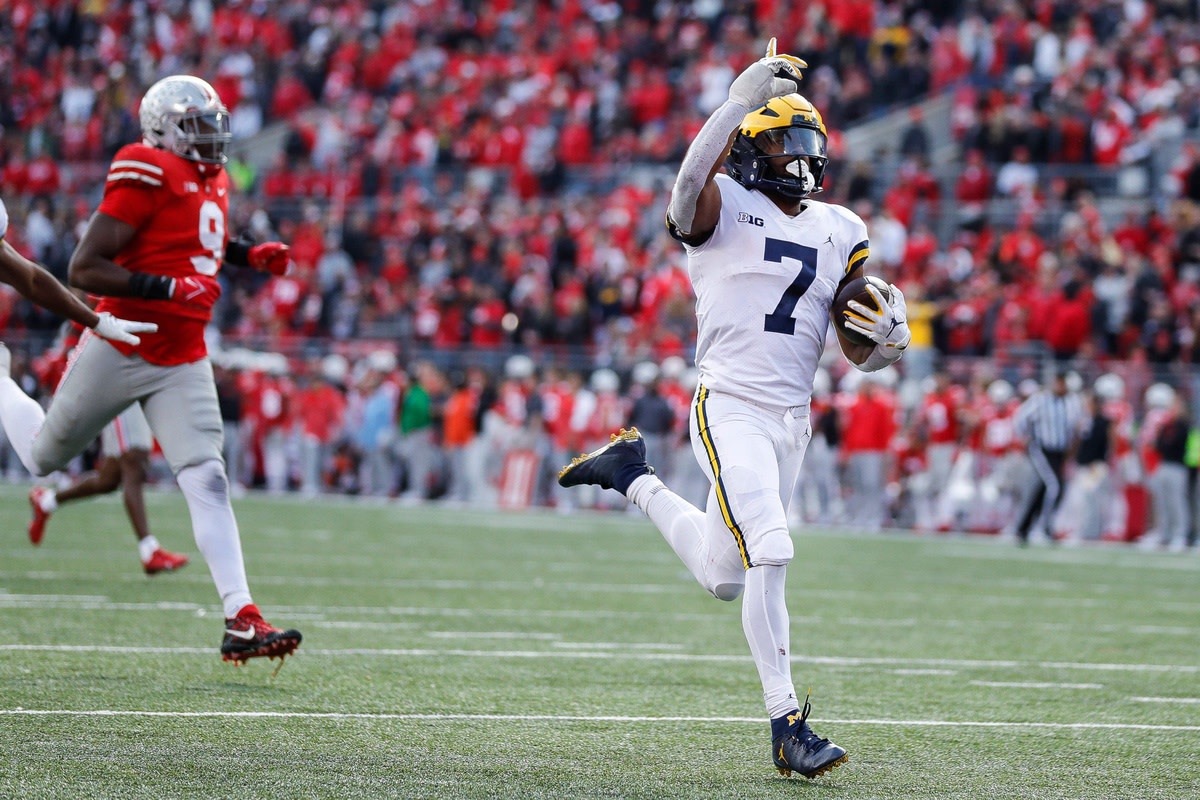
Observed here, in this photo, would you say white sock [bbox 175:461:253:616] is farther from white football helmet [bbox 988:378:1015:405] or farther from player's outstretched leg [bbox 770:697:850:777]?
white football helmet [bbox 988:378:1015:405]

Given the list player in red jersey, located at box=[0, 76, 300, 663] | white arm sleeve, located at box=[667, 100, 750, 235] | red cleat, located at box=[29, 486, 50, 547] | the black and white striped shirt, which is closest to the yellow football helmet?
white arm sleeve, located at box=[667, 100, 750, 235]

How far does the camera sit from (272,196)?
25.5 metres

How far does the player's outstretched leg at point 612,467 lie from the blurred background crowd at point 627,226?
1250 cm

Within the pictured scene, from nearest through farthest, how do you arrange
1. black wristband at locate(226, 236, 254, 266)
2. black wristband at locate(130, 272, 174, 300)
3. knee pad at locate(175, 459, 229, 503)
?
black wristband at locate(130, 272, 174, 300) < knee pad at locate(175, 459, 229, 503) < black wristband at locate(226, 236, 254, 266)

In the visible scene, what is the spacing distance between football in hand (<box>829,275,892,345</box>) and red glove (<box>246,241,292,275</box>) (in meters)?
2.18

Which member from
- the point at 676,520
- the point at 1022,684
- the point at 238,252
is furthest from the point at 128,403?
the point at 1022,684

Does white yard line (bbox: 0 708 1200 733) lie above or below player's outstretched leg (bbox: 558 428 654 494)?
below

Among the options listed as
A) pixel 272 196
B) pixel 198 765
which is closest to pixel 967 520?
pixel 272 196

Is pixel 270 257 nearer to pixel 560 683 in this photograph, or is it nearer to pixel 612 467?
pixel 612 467

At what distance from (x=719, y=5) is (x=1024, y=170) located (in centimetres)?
675

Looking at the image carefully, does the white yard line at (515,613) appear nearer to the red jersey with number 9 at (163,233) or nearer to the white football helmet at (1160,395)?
the red jersey with number 9 at (163,233)

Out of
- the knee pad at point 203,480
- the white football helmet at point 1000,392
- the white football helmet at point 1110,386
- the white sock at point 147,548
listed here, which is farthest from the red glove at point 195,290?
the white football helmet at point 1000,392

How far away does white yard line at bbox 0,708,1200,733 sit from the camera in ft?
16.9

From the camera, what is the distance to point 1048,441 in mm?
16969
